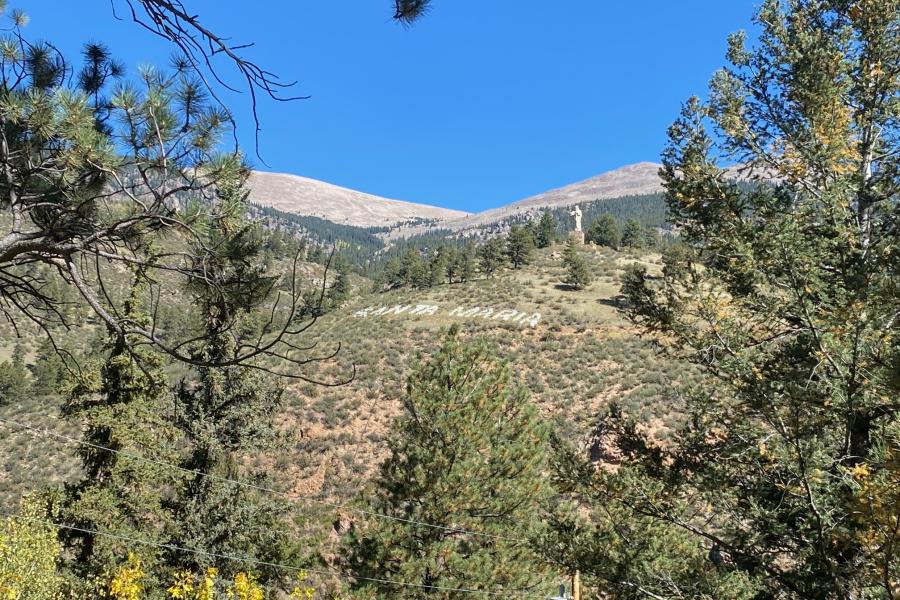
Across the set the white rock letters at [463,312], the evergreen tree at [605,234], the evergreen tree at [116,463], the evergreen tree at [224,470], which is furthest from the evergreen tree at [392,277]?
the evergreen tree at [116,463]

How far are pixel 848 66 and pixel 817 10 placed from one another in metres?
1.49

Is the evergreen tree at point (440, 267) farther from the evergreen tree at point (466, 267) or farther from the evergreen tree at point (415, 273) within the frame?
the evergreen tree at point (466, 267)

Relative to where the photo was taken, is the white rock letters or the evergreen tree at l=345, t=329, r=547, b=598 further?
the white rock letters

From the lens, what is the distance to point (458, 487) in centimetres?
1066

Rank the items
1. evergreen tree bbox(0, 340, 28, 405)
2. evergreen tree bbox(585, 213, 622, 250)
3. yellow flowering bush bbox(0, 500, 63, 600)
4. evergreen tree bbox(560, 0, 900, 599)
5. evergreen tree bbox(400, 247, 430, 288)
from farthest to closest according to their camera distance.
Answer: evergreen tree bbox(585, 213, 622, 250), evergreen tree bbox(400, 247, 430, 288), evergreen tree bbox(0, 340, 28, 405), yellow flowering bush bbox(0, 500, 63, 600), evergreen tree bbox(560, 0, 900, 599)

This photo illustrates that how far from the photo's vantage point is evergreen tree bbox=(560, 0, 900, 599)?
4047 millimetres

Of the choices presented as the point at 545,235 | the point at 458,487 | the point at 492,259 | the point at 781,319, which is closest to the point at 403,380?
the point at 458,487

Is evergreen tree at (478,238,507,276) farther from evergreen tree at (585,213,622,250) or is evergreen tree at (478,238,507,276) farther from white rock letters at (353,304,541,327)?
evergreen tree at (585,213,622,250)

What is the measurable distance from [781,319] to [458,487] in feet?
23.3

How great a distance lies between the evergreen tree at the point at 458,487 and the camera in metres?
10.3

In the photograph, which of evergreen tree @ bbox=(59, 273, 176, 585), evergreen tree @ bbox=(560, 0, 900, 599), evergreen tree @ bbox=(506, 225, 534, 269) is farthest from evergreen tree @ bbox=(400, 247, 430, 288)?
evergreen tree @ bbox=(560, 0, 900, 599)

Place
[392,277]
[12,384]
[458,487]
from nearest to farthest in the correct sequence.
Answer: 1. [458,487]
2. [12,384]
3. [392,277]

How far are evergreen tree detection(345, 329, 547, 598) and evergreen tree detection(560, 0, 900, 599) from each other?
14.8 ft

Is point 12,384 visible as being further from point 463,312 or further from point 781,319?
point 781,319
